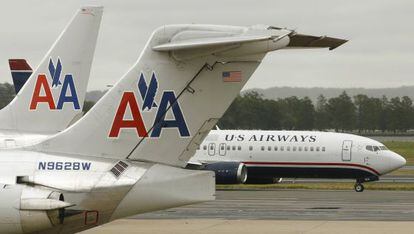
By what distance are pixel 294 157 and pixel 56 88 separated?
775 inches

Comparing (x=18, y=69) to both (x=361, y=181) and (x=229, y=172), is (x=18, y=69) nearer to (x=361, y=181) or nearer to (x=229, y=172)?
(x=229, y=172)

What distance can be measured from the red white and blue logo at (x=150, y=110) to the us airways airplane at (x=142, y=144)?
0.06 ft

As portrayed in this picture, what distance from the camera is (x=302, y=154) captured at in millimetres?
46469

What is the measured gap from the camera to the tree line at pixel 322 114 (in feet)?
308

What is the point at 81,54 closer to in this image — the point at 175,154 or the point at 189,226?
the point at 189,226

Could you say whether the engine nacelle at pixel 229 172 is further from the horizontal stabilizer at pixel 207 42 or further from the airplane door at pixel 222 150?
the horizontal stabilizer at pixel 207 42

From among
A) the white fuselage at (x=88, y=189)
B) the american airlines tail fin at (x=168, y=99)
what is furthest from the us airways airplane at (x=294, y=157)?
the white fuselage at (x=88, y=189)

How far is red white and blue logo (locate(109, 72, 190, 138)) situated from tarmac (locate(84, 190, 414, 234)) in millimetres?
8554

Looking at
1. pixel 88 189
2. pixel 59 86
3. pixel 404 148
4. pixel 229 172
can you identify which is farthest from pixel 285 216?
pixel 404 148

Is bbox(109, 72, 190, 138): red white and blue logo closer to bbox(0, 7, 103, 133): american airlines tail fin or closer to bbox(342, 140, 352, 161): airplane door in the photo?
bbox(0, 7, 103, 133): american airlines tail fin

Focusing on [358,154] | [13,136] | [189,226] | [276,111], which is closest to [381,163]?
[358,154]

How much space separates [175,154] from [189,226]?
9.98 meters

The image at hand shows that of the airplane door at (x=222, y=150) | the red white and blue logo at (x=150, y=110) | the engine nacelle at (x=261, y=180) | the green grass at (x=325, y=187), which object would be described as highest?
the red white and blue logo at (x=150, y=110)

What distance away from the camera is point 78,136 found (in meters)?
17.4
